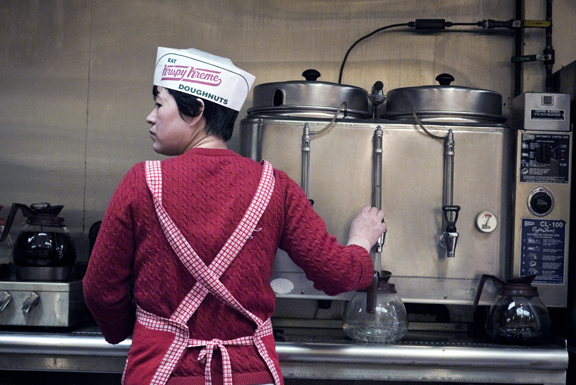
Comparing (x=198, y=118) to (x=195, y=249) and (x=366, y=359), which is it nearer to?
(x=195, y=249)

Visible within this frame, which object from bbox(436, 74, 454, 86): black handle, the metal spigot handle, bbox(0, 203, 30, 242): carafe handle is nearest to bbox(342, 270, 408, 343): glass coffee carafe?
the metal spigot handle

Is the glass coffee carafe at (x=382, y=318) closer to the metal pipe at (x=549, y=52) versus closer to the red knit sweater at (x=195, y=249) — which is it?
the red knit sweater at (x=195, y=249)

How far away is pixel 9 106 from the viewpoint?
8.26 feet

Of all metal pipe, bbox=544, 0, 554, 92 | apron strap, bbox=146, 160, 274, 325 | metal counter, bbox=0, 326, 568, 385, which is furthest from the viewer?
metal pipe, bbox=544, 0, 554, 92

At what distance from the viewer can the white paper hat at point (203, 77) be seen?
137 cm

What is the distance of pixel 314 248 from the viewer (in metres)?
1.38

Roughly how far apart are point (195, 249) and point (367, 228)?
64 centimetres

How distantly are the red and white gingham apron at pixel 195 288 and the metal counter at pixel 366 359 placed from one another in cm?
Answer: 55

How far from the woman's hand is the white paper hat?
49cm

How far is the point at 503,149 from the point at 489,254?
342 millimetres

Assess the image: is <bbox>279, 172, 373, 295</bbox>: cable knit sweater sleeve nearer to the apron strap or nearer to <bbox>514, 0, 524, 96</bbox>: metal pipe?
the apron strap

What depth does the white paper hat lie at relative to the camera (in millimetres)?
1366

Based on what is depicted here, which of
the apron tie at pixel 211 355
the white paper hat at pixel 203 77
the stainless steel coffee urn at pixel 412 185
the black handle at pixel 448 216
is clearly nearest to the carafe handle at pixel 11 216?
the stainless steel coffee urn at pixel 412 185

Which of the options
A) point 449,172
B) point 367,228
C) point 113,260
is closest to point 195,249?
point 113,260
